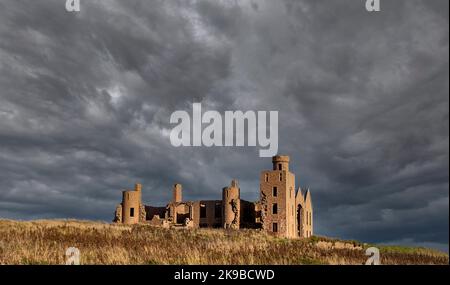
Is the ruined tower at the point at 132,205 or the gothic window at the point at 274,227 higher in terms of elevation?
the ruined tower at the point at 132,205

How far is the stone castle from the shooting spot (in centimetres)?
6519

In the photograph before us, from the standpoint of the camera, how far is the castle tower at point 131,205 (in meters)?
73.0

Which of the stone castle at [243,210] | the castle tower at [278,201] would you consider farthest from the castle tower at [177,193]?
the castle tower at [278,201]

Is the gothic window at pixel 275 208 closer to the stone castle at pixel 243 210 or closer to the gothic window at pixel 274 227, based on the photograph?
the stone castle at pixel 243 210

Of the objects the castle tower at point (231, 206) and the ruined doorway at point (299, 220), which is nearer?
the castle tower at point (231, 206)

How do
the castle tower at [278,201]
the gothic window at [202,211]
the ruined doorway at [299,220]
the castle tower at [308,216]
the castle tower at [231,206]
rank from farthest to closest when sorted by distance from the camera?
the castle tower at [308,216] → the ruined doorway at [299,220] → the gothic window at [202,211] → the castle tower at [231,206] → the castle tower at [278,201]

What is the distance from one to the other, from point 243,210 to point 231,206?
2.96 m

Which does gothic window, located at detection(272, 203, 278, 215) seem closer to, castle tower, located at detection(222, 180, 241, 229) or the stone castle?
the stone castle

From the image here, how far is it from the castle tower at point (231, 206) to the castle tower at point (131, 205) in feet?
46.5

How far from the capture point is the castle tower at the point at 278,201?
6438 centimetres

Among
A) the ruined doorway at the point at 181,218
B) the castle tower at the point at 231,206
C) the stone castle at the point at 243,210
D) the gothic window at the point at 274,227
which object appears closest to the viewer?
the gothic window at the point at 274,227
